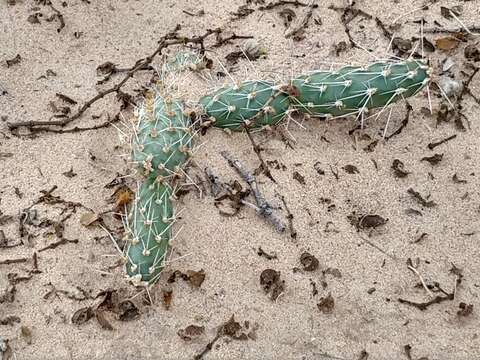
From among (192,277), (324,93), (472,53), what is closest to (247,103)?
(324,93)

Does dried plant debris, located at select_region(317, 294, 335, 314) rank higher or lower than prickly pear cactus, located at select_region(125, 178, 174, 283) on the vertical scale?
lower

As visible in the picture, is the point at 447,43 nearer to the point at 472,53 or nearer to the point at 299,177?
the point at 472,53

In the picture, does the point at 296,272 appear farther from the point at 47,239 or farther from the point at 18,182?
the point at 18,182

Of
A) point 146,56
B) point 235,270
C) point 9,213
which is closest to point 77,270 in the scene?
point 9,213

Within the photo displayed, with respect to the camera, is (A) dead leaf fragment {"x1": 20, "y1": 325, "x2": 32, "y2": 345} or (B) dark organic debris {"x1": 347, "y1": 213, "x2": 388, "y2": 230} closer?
(A) dead leaf fragment {"x1": 20, "y1": 325, "x2": 32, "y2": 345}

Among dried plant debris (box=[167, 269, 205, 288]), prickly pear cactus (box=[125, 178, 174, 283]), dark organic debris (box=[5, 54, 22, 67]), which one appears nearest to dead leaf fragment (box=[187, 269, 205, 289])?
dried plant debris (box=[167, 269, 205, 288])

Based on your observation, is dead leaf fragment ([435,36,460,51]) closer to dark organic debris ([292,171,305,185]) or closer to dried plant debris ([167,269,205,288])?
dark organic debris ([292,171,305,185])

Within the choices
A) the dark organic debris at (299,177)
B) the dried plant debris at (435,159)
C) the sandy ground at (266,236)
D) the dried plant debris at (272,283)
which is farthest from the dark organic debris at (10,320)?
the dried plant debris at (435,159)
